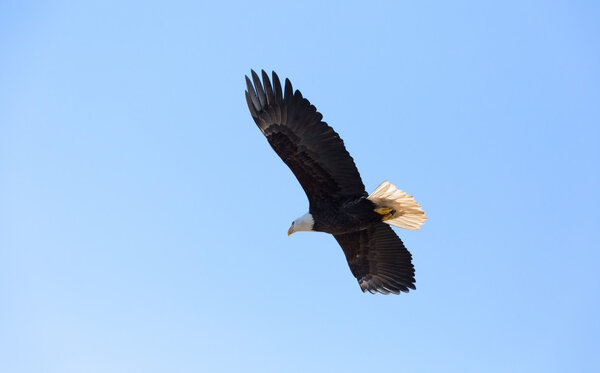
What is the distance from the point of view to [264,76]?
→ 8.50 meters

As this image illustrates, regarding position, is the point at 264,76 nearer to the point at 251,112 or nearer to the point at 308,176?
the point at 251,112

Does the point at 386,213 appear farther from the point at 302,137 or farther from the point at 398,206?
the point at 302,137


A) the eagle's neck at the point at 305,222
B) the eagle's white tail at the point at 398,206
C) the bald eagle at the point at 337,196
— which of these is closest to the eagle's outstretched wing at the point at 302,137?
the bald eagle at the point at 337,196

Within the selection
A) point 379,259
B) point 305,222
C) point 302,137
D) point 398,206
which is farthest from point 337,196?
point 379,259

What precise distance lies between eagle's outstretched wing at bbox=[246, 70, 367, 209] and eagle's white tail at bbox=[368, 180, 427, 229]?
0.25 m

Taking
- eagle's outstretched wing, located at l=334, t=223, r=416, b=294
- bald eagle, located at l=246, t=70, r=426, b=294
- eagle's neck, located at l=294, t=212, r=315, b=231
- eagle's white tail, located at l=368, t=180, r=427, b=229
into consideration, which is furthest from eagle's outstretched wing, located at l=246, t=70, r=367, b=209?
eagle's outstretched wing, located at l=334, t=223, r=416, b=294

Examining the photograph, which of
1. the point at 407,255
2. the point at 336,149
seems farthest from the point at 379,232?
the point at 336,149

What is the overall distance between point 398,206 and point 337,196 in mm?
828

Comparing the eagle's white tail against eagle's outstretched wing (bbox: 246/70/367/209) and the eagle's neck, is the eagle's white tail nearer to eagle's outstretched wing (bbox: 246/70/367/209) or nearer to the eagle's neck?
eagle's outstretched wing (bbox: 246/70/367/209)

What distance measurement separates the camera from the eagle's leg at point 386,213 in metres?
8.98

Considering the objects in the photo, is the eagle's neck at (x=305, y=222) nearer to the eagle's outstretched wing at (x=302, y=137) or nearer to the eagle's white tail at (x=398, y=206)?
the eagle's outstretched wing at (x=302, y=137)

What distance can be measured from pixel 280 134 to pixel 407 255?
2.65 metres

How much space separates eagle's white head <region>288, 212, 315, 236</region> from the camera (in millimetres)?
9258

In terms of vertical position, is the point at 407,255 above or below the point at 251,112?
below
